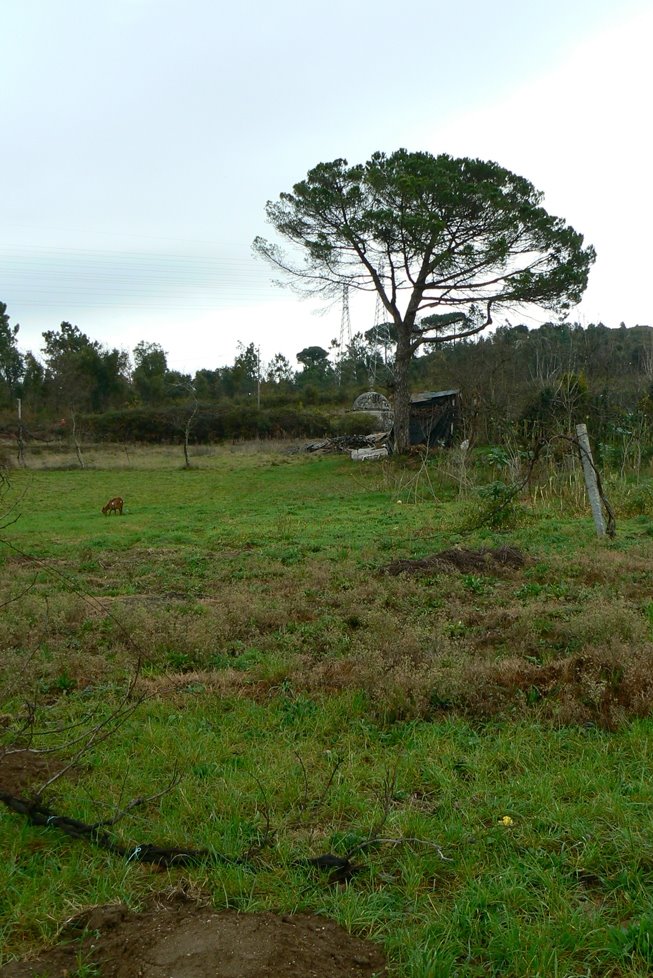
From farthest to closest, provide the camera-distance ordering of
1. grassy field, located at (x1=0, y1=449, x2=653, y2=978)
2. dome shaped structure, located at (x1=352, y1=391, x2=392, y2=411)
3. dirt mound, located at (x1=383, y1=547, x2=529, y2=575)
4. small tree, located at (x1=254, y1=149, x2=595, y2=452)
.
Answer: dome shaped structure, located at (x1=352, y1=391, x2=392, y2=411) < small tree, located at (x1=254, y1=149, x2=595, y2=452) < dirt mound, located at (x1=383, y1=547, x2=529, y2=575) < grassy field, located at (x1=0, y1=449, x2=653, y2=978)

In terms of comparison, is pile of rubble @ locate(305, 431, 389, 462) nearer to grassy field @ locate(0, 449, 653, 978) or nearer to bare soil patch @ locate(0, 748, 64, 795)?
grassy field @ locate(0, 449, 653, 978)

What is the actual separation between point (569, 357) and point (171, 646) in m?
32.7

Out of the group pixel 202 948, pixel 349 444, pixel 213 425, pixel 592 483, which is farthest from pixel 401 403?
pixel 202 948

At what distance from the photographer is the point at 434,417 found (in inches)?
1093

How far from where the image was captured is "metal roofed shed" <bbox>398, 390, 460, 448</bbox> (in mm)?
28100

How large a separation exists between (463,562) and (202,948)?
6.27m

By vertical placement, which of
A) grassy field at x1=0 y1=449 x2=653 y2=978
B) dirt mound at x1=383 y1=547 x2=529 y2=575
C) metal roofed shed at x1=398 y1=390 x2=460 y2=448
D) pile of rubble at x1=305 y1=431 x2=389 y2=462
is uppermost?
metal roofed shed at x1=398 y1=390 x2=460 y2=448

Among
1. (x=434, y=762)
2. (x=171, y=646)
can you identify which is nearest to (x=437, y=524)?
(x=171, y=646)

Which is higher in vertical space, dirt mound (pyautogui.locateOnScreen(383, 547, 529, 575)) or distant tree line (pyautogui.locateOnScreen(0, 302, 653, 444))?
distant tree line (pyautogui.locateOnScreen(0, 302, 653, 444))

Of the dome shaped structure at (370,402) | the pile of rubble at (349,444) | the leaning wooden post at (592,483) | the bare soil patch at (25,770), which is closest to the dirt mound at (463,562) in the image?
the leaning wooden post at (592,483)

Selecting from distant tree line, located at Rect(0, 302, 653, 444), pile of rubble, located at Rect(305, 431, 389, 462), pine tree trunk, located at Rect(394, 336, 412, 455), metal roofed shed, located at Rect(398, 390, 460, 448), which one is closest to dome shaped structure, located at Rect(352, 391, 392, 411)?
distant tree line, located at Rect(0, 302, 653, 444)

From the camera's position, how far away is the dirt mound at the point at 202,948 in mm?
2221

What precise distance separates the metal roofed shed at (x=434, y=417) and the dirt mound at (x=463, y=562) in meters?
19.1

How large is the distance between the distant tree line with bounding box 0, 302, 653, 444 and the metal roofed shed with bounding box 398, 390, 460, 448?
100 centimetres
